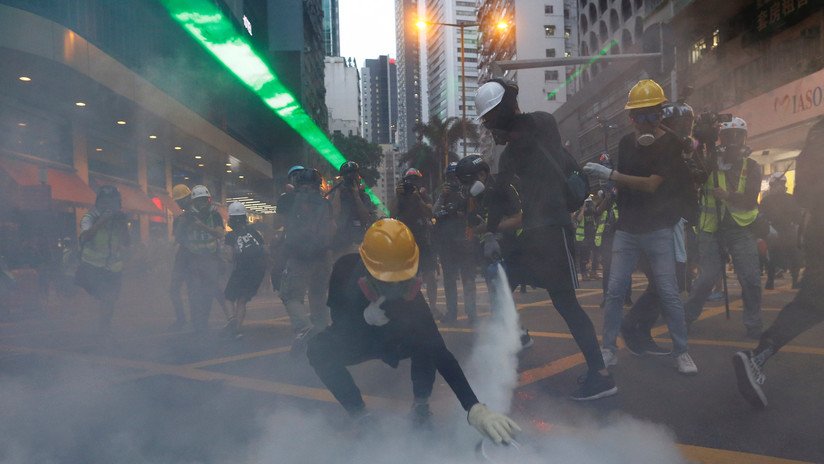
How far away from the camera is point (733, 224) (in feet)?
13.7

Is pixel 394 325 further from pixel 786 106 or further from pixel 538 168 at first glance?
pixel 786 106

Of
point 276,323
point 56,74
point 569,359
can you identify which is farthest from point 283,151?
point 569,359

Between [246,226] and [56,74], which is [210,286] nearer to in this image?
[246,226]

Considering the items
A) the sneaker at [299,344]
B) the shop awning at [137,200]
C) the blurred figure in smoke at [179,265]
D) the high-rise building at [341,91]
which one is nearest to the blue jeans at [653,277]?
the sneaker at [299,344]

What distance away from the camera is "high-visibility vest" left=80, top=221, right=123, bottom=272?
5.23 meters

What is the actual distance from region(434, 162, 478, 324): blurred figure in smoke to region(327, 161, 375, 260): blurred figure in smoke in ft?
2.79

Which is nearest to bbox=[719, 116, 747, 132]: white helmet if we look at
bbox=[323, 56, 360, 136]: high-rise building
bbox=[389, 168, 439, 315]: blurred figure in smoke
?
bbox=[389, 168, 439, 315]: blurred figure in smoke

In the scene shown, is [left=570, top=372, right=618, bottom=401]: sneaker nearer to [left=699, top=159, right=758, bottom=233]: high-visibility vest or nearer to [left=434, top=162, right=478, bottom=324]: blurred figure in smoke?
[left=699, top=159, right=758, bottom=233]: high-visibility vest

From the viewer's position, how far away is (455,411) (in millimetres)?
2779

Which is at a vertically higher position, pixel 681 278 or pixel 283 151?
pixel 283 151

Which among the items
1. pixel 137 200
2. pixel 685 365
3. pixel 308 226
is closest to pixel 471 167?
pixel 308 226

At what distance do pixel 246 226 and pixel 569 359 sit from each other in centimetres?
322

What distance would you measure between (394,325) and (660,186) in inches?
71.3

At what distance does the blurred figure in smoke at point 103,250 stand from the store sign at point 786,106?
1272cm
